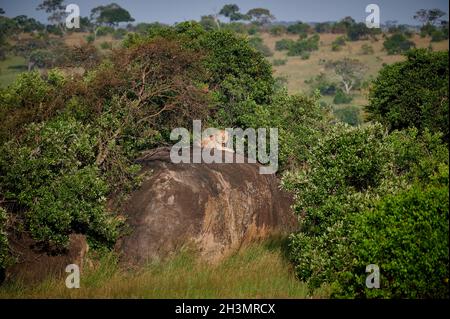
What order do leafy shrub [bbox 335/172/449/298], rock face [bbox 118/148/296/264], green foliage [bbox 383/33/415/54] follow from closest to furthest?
leafy shrub [bbox 335/172/449/298]
rock face [bbox 118/148/296/264]
green foliage [bbox 383/33/415/54]

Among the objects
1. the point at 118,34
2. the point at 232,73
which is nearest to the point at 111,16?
the point at 118,34

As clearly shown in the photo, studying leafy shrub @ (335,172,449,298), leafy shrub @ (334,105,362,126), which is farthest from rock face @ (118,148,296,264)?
leafy shrub @ (334,105,362,126)

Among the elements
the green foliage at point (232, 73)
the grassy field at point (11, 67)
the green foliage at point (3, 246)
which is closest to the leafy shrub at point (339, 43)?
the grassy field at point (11, 67)

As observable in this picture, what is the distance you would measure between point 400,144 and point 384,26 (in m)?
116

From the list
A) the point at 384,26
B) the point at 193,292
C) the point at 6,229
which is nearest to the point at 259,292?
the point at 193,292

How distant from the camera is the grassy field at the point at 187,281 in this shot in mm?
15852

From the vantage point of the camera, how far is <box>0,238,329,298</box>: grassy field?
1585 cm

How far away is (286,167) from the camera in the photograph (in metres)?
29.3

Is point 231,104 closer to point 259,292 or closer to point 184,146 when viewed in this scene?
point 184,146

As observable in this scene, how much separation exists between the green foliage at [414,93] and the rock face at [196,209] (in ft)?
35.1

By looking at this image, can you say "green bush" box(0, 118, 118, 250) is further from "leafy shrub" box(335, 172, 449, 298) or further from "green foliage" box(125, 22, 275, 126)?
"green foliage" box(125, 22, 275, 126)

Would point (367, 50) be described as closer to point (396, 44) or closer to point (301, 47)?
point (396, 44)

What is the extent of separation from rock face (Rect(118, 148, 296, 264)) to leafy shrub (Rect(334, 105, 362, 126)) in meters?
38.5

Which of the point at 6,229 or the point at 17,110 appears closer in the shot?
the point at 6,229
